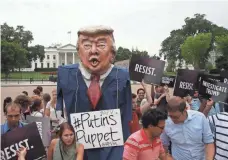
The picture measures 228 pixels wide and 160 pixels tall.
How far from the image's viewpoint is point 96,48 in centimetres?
445

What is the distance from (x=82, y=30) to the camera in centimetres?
452

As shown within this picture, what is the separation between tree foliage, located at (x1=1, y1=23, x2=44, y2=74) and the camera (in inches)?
2329

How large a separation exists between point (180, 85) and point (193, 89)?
0.25m

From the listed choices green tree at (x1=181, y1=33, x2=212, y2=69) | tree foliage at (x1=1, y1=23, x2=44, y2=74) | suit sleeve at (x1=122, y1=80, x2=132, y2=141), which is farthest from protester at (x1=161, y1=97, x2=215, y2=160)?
green tree at (x1=181, y1=33, x2=212, y2=69)

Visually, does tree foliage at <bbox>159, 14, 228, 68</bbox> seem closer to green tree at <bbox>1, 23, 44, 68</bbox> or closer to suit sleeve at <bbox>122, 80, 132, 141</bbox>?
green tree at <bbox>1, 23, 44, 68</bbox>

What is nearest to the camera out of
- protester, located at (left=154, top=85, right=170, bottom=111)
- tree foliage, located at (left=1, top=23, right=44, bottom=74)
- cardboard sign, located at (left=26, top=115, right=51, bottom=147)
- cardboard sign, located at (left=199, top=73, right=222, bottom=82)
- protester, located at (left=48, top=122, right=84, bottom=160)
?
protester, located at (left=48, top=122, right=84, bottom=160)

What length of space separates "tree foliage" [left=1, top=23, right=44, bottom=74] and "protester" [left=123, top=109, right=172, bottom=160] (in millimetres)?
53088

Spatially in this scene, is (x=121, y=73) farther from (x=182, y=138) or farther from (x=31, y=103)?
(x=31, y=103)

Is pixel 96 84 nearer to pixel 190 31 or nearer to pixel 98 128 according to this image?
pixel 98 128

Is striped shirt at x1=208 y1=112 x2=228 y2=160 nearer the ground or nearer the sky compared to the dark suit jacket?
nearer the ground

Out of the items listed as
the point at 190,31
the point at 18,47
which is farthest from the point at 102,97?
the point at 190,31

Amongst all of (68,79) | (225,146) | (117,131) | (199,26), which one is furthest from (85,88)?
(199,26)

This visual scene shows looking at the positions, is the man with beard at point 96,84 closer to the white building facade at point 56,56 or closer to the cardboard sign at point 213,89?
the cardboard sign at point 213,89

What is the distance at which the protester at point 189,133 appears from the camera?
4.24 meters
